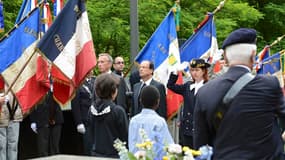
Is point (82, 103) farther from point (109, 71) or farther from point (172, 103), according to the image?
point (172, 103)

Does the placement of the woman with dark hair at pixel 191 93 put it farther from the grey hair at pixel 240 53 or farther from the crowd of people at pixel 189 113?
→ the grey hair at pixel 240 53

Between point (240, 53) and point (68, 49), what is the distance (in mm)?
5236

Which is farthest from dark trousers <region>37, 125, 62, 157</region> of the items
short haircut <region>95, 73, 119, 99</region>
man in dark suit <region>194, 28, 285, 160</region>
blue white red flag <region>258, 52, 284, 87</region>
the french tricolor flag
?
man in dark suit <region>194, 28, 285, 160</region>

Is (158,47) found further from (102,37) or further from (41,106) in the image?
(102,37)

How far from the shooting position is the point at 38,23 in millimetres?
10680

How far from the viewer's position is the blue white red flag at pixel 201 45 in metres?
13.0

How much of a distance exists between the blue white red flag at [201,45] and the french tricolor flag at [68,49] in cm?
285

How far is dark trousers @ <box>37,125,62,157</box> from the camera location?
11.6 meters

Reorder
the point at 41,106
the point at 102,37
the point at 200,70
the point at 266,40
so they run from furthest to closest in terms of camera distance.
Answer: the point at 266,40
the point at 102,37
the point at 41,106
the point at 200,70

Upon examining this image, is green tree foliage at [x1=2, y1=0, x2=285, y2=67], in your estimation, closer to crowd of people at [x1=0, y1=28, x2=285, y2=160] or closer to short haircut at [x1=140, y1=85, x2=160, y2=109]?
crowd of people at [x1=0, y1=28, x2=285, y2=160]

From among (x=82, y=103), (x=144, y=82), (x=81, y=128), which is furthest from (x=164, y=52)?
(x=81, y=128)

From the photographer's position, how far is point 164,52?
12.2 m

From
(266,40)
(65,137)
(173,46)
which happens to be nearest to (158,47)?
(173,46)

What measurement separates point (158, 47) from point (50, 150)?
243cm
